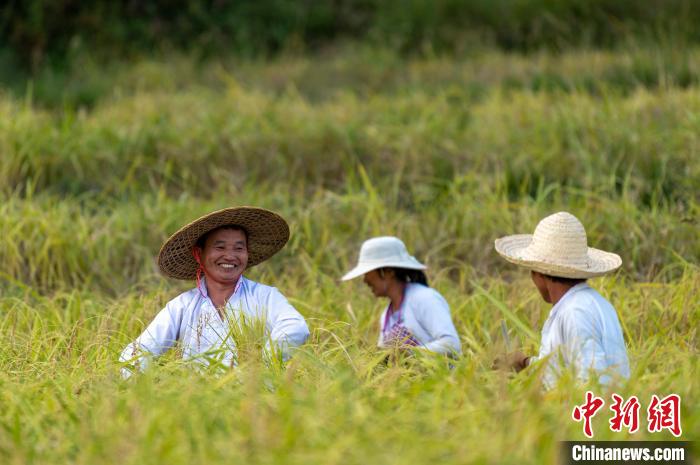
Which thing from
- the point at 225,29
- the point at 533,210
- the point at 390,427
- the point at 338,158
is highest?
the point at 225,29

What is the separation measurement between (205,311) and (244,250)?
0.27 metres

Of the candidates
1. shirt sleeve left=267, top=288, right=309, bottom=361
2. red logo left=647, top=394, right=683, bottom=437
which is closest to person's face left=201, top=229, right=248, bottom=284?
shirt sleeve left=267, top=288, right=309, bottom=361

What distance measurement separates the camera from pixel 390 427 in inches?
105

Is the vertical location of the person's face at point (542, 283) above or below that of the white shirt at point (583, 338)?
above

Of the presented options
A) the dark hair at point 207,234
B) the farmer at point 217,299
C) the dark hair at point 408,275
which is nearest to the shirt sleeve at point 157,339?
the farmer at point 217,299

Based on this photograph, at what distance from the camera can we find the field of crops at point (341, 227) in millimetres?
2693

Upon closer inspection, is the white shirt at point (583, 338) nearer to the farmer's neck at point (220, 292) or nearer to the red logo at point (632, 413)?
the red logo at point (632, 413)

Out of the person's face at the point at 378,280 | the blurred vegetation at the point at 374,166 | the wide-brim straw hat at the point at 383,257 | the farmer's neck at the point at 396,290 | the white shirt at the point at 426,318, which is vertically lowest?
the white shirt at the point at 426,318

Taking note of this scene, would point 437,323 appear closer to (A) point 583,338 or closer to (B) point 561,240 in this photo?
(B) point 561,240

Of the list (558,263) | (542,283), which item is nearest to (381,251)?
(542,283)

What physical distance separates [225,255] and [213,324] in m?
0.24

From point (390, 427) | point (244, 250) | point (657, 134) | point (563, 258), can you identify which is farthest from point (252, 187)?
point (390, 427)

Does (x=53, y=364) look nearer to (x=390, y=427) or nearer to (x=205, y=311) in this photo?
(x=205, y=311)

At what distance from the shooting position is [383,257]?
462 cm
